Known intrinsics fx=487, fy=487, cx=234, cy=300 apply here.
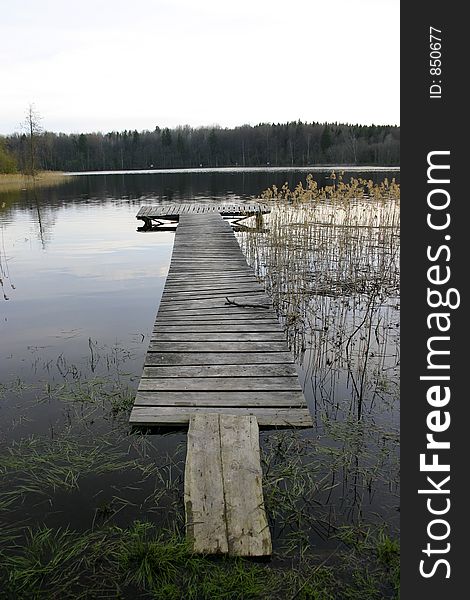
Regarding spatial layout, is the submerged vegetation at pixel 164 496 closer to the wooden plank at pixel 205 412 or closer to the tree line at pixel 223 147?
the wooden plank at pixel 205 412

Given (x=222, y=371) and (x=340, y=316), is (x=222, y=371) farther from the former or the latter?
(x=340, y=316)

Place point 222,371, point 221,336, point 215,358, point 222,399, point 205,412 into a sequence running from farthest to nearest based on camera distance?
point 221,336 < point 215,358 < point 222,371 < point 222,399 < point 205,412

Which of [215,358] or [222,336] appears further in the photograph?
[222,336]

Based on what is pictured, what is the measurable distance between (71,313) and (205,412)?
176 inches

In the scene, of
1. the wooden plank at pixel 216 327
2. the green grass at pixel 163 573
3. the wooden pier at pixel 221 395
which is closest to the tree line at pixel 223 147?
the wooden pier at pixel 221 395

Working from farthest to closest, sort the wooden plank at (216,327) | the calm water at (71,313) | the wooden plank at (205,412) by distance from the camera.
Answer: the wooden plank at (216,327)
the calm water at (71,313)
the wooden plank at (205,412)

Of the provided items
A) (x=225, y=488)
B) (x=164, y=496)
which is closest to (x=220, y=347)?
(x=164, y=496)

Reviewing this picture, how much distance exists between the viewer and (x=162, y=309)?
19.3 feet

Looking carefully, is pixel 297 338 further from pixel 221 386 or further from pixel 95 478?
pixel 95 478

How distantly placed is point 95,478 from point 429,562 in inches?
81.6

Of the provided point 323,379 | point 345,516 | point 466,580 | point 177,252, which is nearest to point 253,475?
point 345,516

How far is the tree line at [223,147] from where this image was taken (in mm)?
87562

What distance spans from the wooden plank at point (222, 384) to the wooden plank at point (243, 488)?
48 cm

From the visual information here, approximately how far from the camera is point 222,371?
13.4ft
